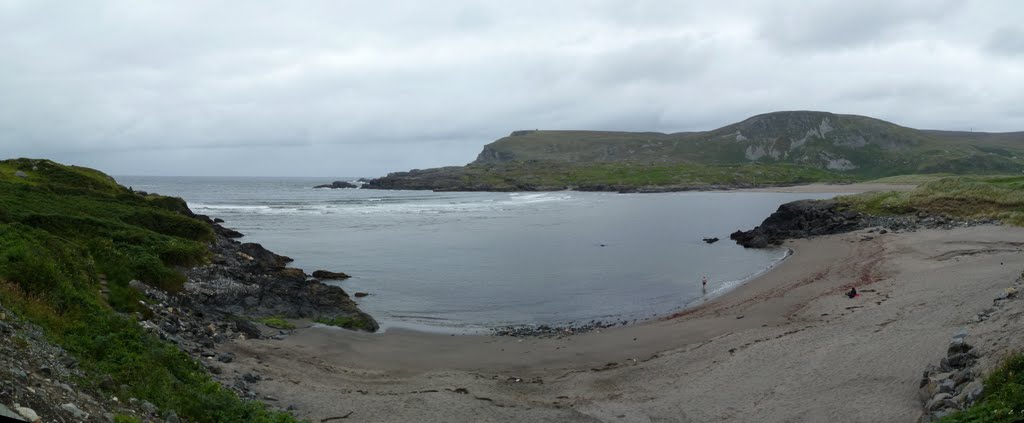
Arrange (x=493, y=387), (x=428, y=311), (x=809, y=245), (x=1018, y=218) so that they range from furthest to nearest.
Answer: (x=809, y=245) → (x=1018, y=218) → (x=428, y=311) → (x=493, y=387)

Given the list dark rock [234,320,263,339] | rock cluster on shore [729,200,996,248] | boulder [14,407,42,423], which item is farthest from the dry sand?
rock cluster on shore [729,200,996,248]

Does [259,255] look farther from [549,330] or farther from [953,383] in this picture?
[953,383]

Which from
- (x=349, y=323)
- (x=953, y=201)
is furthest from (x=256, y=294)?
(x=953, y=201)

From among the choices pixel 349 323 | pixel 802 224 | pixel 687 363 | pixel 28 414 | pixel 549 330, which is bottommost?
pixel 549 330

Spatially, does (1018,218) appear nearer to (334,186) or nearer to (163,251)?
(163,251)

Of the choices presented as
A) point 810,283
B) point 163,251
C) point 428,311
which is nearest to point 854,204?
Result: point 810,283

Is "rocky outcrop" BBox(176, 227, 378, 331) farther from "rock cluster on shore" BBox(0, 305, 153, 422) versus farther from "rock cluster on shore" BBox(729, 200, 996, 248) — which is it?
"rock cluster on shore" BBox(729, 200, 996, 248)

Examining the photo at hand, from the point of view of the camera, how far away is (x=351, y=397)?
15.9 meters

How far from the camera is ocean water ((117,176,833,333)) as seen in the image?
29812 millimetres

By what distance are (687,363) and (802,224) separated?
1694 inches

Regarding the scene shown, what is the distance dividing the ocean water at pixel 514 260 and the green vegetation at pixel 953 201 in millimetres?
13563

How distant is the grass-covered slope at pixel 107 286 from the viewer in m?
11.8

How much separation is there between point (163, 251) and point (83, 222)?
3.91 metres

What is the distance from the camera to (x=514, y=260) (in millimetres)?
45000
